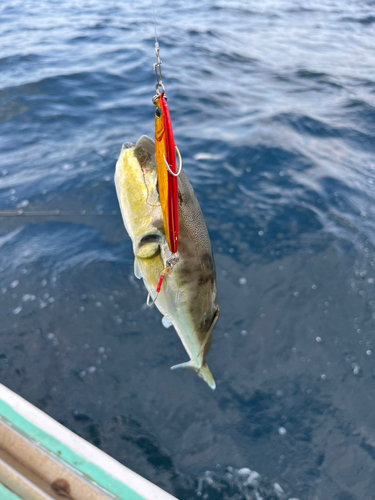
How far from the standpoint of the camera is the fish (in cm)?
157

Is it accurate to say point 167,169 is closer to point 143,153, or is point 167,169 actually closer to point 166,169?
point 166,169

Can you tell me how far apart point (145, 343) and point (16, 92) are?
19.9 ft

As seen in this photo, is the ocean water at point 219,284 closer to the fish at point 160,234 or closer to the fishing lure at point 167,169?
the fish at point 160,234

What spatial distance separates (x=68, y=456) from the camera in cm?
196

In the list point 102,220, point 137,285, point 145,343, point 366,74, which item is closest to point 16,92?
point 102,220

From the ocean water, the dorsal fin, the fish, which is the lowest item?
the ocean water

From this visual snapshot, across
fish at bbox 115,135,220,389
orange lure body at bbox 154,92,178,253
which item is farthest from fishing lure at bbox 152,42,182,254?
fish at bbox 115,135,220,389

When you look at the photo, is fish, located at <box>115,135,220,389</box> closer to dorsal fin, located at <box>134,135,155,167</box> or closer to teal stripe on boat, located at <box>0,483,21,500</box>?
dorsal fin, located at <box>134,135,155,167</box>

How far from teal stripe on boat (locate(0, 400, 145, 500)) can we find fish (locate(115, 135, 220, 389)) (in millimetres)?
978

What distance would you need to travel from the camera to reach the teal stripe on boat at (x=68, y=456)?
1.87m

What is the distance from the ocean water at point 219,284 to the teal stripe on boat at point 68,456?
941mm

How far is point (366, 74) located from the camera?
30.5 feet

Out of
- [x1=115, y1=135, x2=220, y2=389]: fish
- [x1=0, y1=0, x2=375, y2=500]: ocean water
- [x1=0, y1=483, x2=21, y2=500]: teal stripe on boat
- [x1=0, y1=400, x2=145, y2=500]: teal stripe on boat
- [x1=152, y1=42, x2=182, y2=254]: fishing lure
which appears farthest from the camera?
[x1=0, y1=0, x2=375, y2=500]: ocean water

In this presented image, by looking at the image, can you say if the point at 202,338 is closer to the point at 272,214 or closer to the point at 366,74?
the point at 272,214
